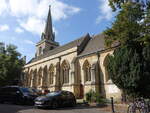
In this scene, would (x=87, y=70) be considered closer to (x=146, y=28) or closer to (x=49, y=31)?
(x=146, y=28)

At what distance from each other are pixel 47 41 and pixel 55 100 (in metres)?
35.6

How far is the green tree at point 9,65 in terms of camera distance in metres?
39.2

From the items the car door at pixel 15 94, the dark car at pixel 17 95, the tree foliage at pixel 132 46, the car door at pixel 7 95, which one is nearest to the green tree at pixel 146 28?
the tree foliage at pixel 132 46

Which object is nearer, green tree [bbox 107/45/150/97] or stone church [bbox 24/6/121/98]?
green tree [bbox 107/45/150/97]

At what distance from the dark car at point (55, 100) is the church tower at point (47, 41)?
32.9 metres

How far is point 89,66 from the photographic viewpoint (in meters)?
26.2

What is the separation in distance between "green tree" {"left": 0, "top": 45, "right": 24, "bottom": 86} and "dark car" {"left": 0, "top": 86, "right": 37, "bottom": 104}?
73.6ft

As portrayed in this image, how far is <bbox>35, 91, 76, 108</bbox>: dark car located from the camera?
1384 cm

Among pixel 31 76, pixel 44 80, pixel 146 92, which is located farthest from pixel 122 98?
pixel 31 76

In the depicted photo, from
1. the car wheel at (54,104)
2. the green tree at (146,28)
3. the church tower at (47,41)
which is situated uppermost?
the church tower at (47,41)

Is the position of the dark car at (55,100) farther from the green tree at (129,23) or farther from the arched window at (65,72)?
the arched window at (65,72)

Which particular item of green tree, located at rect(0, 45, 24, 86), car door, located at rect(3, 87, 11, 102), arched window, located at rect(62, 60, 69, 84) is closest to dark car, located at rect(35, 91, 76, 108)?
car door, located at rect(3, 87, 11, 102)

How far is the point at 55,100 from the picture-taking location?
14.3m

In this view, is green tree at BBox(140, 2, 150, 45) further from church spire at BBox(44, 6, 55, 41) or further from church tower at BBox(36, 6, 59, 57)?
church spire at BBox(44, 6, 55, 41)
